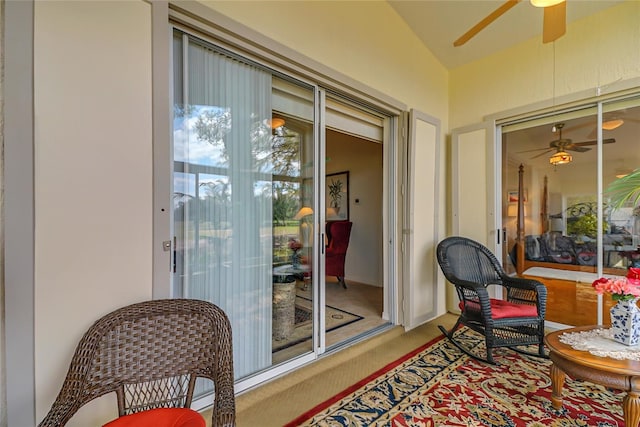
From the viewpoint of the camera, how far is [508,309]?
2.51m

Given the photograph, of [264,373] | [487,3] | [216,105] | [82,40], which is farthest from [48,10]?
[487,3]

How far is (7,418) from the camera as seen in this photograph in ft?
3.70

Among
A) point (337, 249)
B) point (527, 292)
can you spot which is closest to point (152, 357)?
point (527, 292)

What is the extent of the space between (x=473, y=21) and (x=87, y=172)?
12.3ft

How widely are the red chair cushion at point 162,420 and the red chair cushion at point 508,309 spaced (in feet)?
7.89

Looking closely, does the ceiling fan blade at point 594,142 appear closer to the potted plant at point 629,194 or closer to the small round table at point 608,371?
the potted plant at point 629,194

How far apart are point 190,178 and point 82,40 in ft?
2.62

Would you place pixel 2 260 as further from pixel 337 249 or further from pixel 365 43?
pixel 337 249

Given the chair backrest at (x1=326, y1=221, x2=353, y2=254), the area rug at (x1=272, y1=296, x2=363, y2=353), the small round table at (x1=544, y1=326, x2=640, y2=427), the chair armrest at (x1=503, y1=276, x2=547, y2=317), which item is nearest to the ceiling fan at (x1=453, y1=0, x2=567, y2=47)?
the chair armrest at (x1=503, y1=276, x2=547, y2=317)

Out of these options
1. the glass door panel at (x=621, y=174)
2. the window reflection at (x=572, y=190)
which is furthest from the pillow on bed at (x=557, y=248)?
the glass door panel at (x=621, y=174)

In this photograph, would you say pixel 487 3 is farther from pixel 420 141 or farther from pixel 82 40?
pixel 82 40

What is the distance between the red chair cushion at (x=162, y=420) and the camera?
3.61 feet

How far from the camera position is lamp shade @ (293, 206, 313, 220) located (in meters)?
2.36

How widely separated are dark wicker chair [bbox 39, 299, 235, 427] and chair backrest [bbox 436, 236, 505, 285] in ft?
7.93
